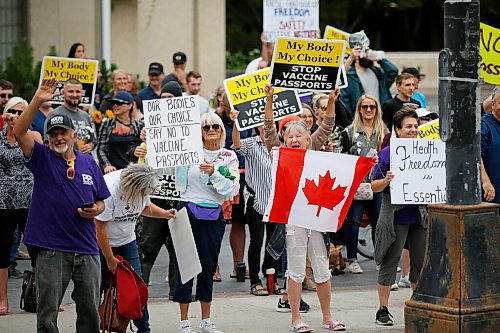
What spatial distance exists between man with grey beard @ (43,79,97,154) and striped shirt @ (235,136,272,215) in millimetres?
1587

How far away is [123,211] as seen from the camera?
9.10m

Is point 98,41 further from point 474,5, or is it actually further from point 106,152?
point 474,5

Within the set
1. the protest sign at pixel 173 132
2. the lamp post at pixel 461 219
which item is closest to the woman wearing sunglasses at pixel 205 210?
the protest sign at pixel 173 132

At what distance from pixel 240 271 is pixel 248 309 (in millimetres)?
1518

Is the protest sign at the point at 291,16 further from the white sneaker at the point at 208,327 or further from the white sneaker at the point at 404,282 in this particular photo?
the white sneaker at the point at 208,327

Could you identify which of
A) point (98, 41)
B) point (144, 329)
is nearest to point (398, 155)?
point (144, 329)

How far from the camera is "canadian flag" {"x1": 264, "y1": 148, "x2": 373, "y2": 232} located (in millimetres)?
10062

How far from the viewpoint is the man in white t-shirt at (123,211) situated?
29.5 ft

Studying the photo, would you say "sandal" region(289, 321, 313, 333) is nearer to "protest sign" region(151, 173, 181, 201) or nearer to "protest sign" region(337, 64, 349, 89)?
"protest sign" region(151, 173, 181, 201)

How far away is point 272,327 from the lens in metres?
10.2

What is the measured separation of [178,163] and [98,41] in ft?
34.4

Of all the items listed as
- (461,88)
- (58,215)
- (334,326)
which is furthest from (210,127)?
(461,88)

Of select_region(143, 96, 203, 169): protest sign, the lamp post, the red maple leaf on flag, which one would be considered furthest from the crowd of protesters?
the lamp post

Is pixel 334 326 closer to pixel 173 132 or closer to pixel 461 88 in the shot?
pixel 173 132
